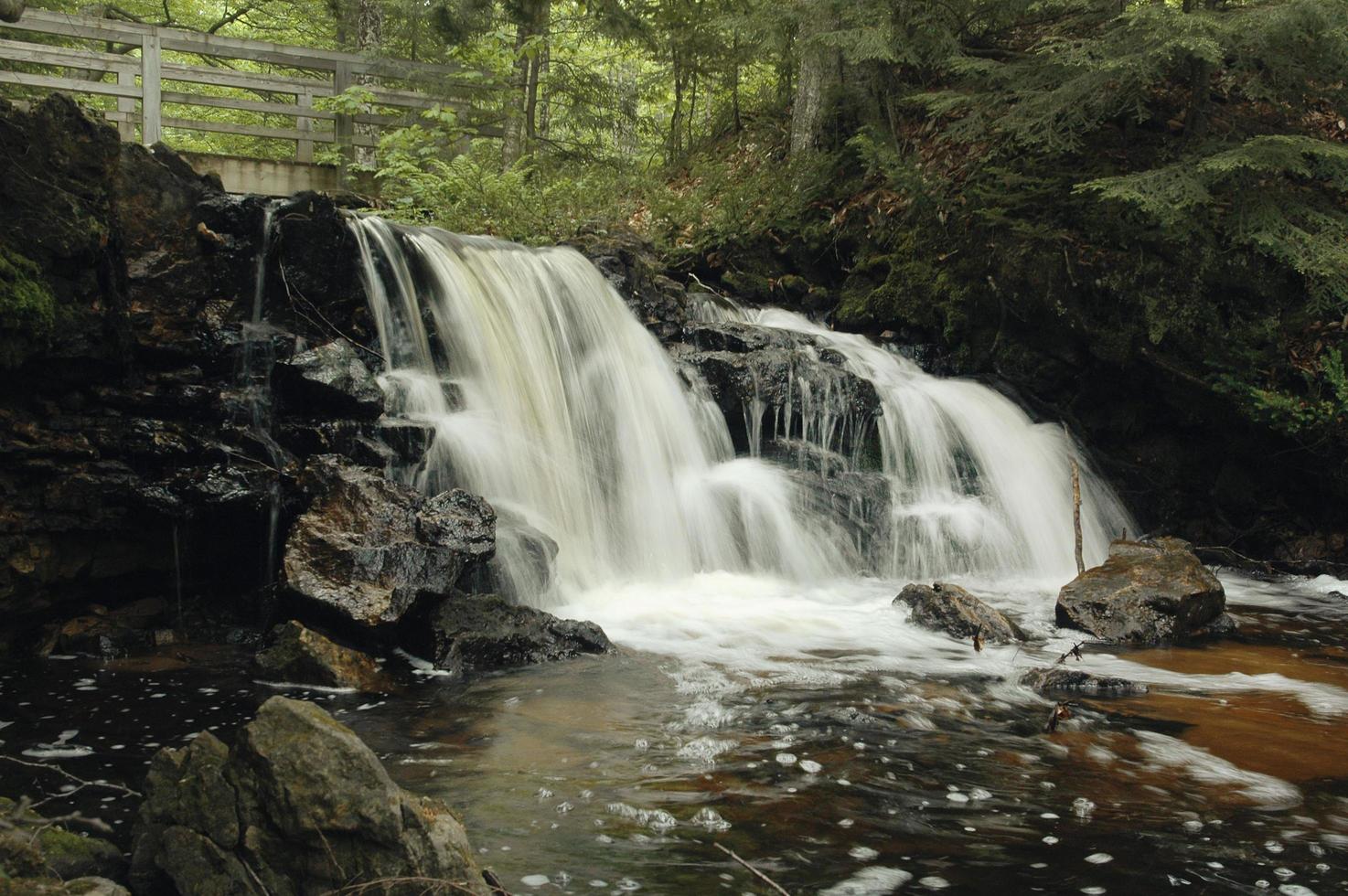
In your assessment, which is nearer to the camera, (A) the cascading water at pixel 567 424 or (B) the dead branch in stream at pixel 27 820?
(B) the dead branch in stream at pixel 27 820

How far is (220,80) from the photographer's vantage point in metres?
13.1

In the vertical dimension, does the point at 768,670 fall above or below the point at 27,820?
below

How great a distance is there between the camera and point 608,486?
8984 mm

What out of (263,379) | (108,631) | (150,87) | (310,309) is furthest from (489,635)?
(150,87)

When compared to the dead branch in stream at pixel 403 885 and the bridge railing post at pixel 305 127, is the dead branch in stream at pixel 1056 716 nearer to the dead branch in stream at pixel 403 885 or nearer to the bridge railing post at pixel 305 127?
the dead branch in stream at pixel 403 885

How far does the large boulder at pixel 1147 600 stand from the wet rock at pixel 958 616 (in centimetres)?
58

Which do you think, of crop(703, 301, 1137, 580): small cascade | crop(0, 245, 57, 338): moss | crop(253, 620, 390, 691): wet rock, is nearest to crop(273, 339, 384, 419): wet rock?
crop(0, 245, 57, 338): moss

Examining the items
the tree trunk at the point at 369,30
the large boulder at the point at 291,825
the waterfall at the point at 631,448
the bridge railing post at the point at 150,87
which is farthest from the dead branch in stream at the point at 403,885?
the tree trunk at the point at 369,30

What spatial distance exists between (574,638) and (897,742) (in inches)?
90.3

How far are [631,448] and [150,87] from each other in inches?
336

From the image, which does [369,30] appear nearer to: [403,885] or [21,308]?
[21,308]

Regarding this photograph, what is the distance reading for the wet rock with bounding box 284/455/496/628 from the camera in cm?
581

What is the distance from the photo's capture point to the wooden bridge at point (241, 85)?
Result: 40.6 feet

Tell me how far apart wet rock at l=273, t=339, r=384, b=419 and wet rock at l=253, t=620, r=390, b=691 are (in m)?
2.02
